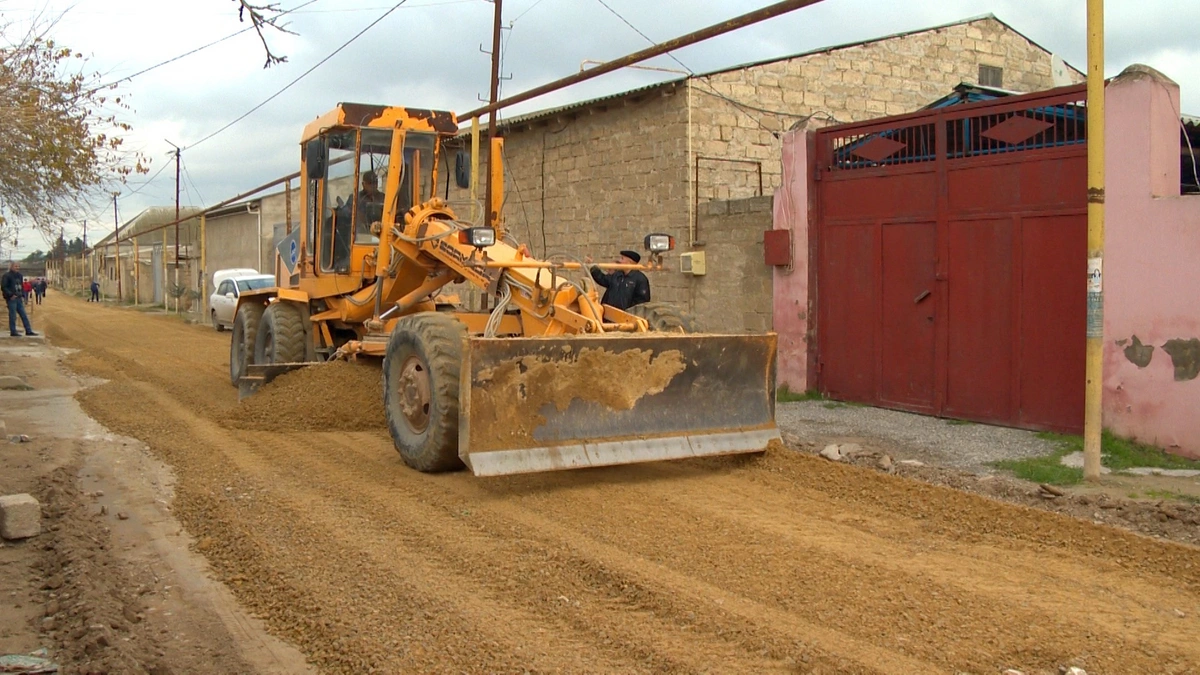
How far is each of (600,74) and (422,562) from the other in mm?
6566

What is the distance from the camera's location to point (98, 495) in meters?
7.25

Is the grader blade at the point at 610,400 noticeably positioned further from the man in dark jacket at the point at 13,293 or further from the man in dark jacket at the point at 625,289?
the man in dark jacket at the point at 13,293

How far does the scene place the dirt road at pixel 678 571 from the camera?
430 centimetres

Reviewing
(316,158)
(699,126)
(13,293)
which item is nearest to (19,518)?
(316,158)

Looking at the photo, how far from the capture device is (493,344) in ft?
22.9

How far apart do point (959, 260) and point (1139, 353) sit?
2119 mm

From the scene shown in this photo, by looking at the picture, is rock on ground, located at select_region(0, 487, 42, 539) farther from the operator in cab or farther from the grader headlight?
the operator in cab

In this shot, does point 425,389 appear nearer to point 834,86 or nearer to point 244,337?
point 244,337

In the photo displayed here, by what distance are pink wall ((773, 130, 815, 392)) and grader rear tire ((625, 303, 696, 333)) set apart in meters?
3.73

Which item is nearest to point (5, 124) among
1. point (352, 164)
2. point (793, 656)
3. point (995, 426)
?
point (352, 164)

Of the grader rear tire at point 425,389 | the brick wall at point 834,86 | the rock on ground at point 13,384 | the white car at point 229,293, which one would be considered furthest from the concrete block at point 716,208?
the white car at point 229,293

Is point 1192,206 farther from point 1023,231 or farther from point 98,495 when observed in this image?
point 98,495

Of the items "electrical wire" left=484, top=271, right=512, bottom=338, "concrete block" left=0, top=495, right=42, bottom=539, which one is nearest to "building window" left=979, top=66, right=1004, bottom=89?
"electrical wire" left=484, top=271, right=512, bottom=338

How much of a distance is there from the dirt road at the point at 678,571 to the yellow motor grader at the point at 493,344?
0.34 meters
